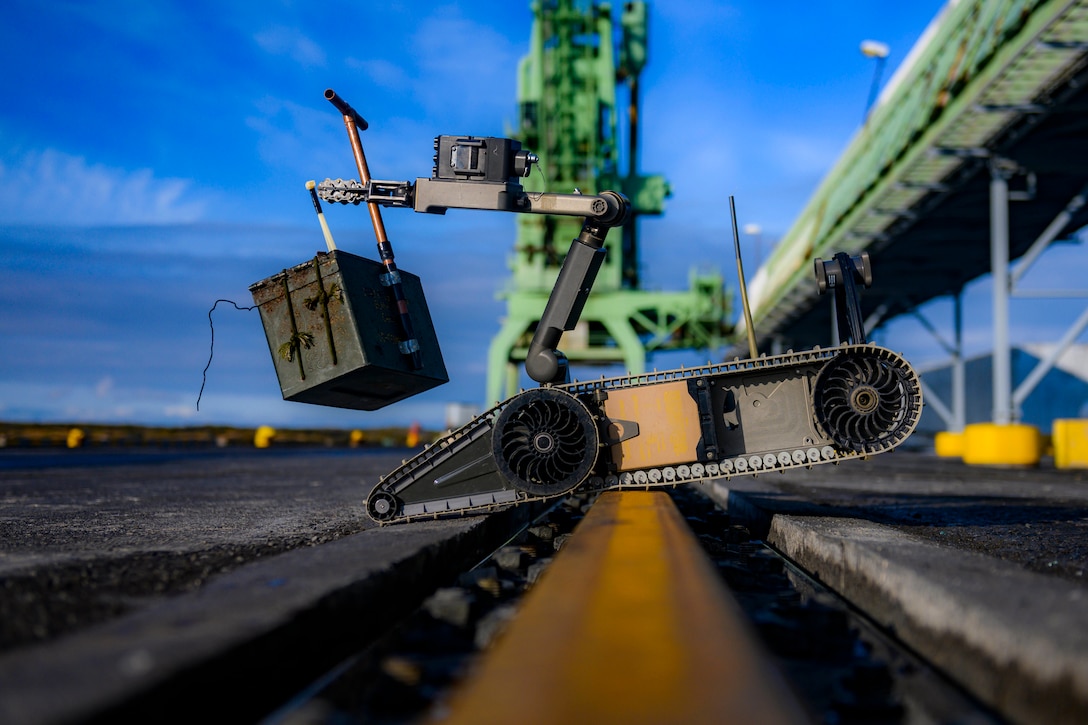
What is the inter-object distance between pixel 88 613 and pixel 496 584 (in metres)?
1.65

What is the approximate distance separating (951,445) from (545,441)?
24.4 meters

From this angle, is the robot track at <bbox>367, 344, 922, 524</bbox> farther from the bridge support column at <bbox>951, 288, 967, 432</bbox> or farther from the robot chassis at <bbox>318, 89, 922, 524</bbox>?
the bridge support column at <bbox>951, 288, 967, 432</bbox>

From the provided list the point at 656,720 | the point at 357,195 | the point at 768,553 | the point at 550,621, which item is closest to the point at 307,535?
the point at 357,195

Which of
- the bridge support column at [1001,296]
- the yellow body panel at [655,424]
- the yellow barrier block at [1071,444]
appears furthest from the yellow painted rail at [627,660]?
the yellow barrier block at [1071,444]

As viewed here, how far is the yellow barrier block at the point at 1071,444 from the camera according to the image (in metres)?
19.5

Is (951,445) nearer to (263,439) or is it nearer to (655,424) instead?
(655,424)

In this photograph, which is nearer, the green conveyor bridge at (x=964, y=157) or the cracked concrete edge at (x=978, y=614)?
the cracked concrete edge at (x=978, y=614)

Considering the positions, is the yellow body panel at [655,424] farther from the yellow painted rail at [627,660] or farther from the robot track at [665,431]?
the yellow painted rail at [627,660]

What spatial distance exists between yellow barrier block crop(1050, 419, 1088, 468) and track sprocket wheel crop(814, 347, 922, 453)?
A: 16.9 m

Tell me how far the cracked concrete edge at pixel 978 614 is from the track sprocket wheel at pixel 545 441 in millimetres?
1712

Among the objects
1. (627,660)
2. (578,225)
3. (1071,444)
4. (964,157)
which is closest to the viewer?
(627,660)

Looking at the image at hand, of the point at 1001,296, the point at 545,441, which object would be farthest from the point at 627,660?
the point at 1001,296

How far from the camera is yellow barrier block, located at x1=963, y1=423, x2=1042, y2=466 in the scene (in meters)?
18.9

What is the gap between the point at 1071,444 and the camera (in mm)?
19750
